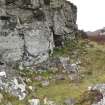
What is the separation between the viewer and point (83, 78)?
3809 centimetres

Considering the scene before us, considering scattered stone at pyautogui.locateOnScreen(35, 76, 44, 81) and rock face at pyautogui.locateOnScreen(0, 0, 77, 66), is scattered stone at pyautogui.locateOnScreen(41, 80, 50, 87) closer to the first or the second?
scattered stone at pyautogui.locateOnScreen(35, 76, 44, 81)

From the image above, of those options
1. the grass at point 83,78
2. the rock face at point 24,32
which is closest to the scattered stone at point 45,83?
the grass at point 83,78

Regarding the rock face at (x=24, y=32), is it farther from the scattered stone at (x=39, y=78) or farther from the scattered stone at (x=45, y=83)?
the scattered stone at (x=45, y=83)

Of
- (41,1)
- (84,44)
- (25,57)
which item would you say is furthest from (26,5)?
(84,44)

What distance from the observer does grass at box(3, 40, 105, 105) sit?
33281 mm

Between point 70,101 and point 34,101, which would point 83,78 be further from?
point 34,101

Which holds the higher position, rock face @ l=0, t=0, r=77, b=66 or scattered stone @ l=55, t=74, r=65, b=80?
rock face @ l=0, t=0, r=77, b=66

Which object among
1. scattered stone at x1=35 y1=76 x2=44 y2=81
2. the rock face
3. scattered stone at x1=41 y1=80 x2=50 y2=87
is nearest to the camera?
scattered stone at x1=41 y1=80 x2=50 y2=87

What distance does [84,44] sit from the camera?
48.9 m

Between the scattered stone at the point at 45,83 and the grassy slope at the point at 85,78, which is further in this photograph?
the scattered stone at the point at 45,83

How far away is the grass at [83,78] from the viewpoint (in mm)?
33281

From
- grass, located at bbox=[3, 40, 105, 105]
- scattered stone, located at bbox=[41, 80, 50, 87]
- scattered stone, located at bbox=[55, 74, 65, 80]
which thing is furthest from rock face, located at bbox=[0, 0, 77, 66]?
scattered stone, located at bbox=[41, 80, 50, 87]

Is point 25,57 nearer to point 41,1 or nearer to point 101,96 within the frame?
point 41,1

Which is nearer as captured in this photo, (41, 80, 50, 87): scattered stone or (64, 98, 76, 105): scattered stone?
(64, 98, 76, 105): scattered stone
